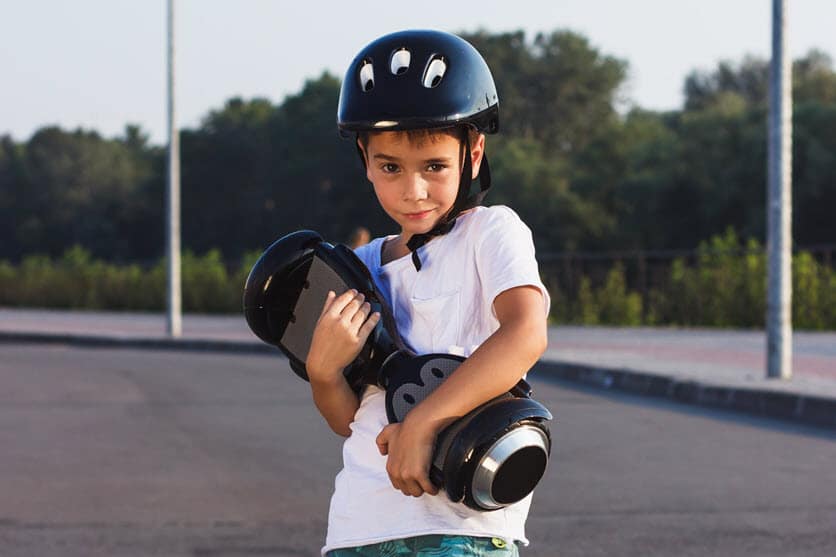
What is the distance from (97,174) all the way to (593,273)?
6743cm

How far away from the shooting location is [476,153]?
2.42 meters

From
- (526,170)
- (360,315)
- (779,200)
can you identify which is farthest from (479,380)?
(526,170)

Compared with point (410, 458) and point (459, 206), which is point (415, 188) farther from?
point (410, 458)

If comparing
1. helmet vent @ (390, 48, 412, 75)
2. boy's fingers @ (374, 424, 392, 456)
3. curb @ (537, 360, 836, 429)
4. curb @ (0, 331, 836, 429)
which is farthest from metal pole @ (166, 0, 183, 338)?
boy's fingers @ (374, 424, 392, 456)

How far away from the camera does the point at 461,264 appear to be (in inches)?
93.4

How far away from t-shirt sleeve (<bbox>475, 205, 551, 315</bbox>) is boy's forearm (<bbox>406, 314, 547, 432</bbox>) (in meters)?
0.12

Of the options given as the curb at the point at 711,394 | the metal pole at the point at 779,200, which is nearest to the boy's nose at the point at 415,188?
the curb at the point at 711,394

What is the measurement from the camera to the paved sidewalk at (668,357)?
11.7 metres

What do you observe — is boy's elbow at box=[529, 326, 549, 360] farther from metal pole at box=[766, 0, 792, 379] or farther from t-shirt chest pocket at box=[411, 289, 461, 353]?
metal pole at box=[766, 0, 792, 379]

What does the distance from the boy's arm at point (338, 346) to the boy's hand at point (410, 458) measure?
186 mm

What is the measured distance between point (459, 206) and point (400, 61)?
26 centimetres

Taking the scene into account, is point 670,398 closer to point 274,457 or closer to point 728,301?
point 274,457

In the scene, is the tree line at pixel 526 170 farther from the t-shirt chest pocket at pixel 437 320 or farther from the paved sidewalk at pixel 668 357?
the t-shirt chest pocket at pixel 437 320

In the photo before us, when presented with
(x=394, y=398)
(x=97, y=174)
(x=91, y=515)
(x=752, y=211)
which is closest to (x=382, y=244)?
(x=394, y=398)
